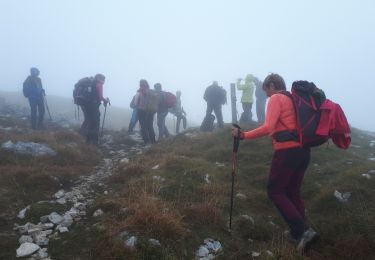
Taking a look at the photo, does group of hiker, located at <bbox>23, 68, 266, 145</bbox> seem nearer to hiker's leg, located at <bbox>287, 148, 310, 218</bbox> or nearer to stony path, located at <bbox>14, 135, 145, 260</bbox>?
stony path, located at <bbox>14, 135, 145, 260</bbox>

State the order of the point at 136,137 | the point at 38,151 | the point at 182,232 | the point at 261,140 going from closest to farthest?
the point at 182,232 < the point at 38,151 < the point at 261,140 < the point at 136,137

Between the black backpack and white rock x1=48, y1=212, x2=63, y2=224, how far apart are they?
822 cm

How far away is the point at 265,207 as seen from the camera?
795 centimetres

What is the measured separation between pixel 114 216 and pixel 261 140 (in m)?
7.82

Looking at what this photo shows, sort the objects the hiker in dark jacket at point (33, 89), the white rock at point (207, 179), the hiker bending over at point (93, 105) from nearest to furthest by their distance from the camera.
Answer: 1. the white rock at point (207, 179)
2. the hiker bending over at point (93, 105)
3. the hiker in dark jacket at point (33, 89)

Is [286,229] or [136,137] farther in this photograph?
[136,137]

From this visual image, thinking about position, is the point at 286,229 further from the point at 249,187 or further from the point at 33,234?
Result: the point at 33,234

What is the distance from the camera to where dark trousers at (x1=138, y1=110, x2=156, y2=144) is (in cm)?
1639

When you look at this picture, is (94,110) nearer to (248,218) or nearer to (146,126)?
(146,126)

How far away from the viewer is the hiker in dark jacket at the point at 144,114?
15961mm

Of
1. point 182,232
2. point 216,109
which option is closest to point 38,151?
point 182,232

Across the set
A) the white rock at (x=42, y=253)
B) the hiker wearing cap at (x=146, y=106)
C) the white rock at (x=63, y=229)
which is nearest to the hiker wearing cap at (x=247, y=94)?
the hiker wearing cap at (x=146, y=106)

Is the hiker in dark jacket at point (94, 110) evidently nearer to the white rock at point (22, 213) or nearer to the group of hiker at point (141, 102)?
the group of hiker at point (141, 102)

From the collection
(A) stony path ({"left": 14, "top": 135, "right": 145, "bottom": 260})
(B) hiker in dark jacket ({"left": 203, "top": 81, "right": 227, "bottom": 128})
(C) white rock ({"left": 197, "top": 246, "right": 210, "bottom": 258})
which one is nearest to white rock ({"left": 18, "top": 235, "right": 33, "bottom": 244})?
(A) stony path ({"left": 14, "top": 135, "right": 145, "bottom": 260})
